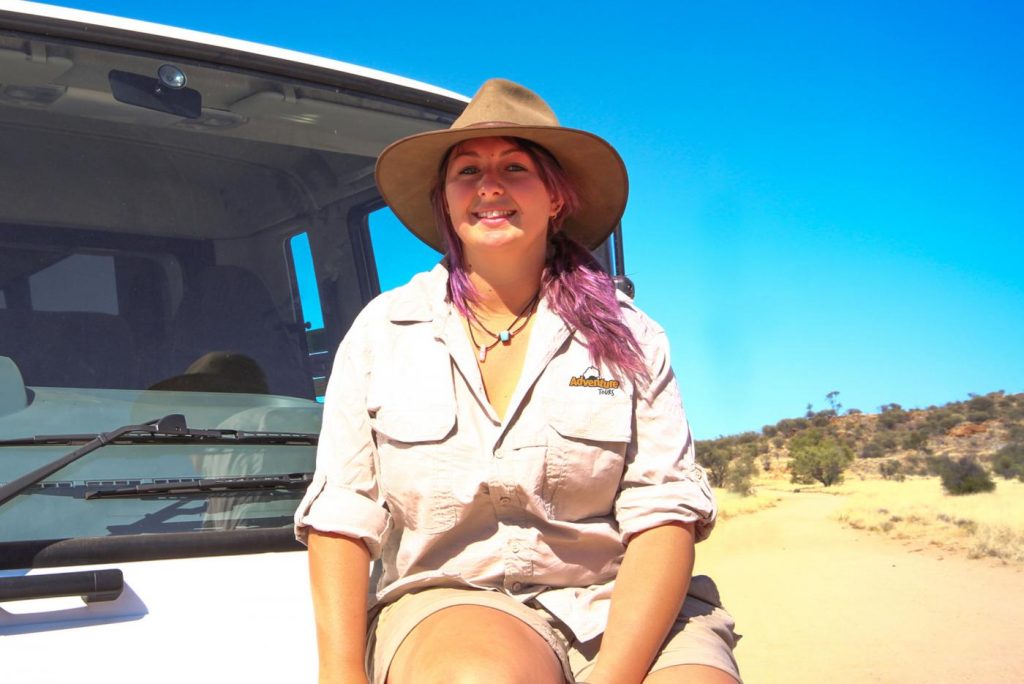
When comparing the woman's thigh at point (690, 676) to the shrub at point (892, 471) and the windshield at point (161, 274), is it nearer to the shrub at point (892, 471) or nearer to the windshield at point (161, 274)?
the windshield at point (161, 274)

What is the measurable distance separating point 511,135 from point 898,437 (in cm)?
3731

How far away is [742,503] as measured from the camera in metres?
21.9

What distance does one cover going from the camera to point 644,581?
2.17 metres

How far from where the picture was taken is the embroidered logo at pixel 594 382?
7.53ft

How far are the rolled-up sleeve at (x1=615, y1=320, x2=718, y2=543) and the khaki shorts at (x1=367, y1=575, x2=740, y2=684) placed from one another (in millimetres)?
212

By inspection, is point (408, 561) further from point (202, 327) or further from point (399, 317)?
point (202, 327)

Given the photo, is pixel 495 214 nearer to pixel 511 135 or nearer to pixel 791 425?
pixel 511 135

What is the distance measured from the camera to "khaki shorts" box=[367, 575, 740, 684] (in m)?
2.06

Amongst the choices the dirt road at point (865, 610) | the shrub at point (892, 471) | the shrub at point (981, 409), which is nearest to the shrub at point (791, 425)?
the shrub at point (981, 409)

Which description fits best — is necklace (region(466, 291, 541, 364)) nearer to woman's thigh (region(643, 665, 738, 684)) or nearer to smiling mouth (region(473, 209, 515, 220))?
smiling mouth (region(473, 209, 515, 220))

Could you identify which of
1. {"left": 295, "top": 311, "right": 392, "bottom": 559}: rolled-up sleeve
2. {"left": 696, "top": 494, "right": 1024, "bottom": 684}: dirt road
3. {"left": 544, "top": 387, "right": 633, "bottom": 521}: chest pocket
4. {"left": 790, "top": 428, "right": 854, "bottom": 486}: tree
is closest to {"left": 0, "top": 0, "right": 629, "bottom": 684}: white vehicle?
{"left": 295, "top": 311, "right": 392, "bottom": 559}: rolled-up sleeve

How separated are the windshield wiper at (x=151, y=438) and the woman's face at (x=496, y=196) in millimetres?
588

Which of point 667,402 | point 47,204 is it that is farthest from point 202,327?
point 667,402

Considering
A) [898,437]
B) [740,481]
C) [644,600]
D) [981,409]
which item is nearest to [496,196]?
[644,600]
